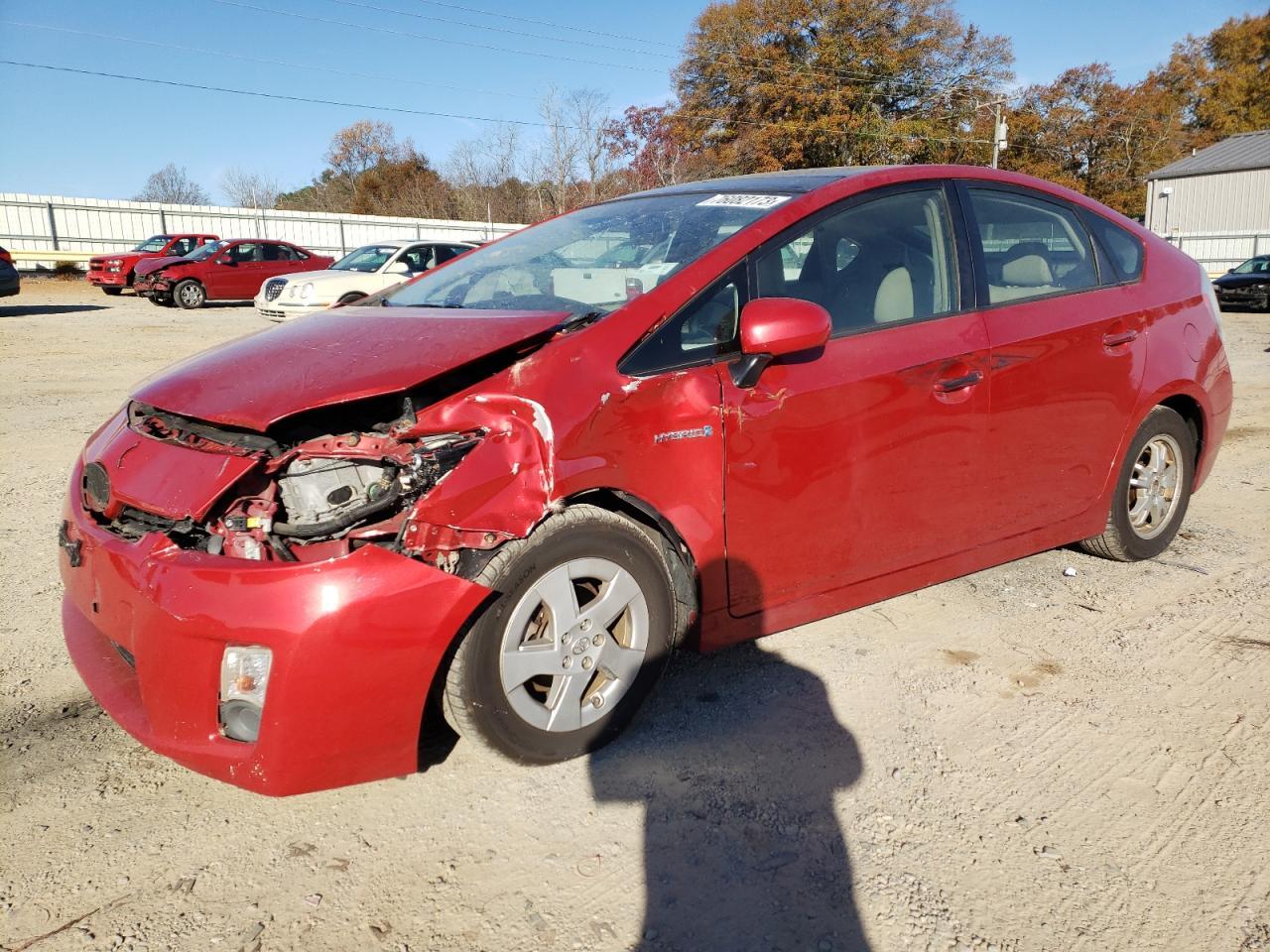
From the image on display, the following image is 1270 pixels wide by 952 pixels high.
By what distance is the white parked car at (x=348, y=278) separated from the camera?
1550cm

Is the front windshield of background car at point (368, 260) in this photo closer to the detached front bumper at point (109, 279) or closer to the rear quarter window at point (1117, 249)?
the detached front bumper at point (109, 279)

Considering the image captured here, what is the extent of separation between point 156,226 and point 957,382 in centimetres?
3548

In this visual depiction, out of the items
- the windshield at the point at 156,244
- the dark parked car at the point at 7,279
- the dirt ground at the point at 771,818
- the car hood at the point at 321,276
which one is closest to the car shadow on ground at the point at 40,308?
the dark parked car at the point at 7,279

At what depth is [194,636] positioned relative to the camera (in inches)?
90.0

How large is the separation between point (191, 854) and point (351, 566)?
863 millimetres

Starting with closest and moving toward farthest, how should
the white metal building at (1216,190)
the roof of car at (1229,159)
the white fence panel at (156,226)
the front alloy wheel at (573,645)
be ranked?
the front alloy wheel at (573,645) → the white fence panel at (156,226) → the white metal building at (1216,190) → the roof of car at (1229,159)

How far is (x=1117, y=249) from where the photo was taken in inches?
163

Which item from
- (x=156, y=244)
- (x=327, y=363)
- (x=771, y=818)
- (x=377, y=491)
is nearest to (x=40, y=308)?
(x=156, y=244)

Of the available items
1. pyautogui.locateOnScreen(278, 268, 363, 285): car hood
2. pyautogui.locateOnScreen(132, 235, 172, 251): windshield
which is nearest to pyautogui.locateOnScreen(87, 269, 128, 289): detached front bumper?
pyautogui.locateOnScreen(132, 235, 172, 251): windshield

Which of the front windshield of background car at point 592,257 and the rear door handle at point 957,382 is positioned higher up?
the front windshield of background car at point 592,257

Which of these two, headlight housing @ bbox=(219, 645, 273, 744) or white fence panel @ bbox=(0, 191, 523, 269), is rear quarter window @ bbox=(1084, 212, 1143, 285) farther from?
white fence panel @ bbox=(0, 191, 523, 269)

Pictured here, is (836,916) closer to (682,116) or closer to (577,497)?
(577,497)

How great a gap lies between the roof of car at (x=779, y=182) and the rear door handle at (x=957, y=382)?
809mm

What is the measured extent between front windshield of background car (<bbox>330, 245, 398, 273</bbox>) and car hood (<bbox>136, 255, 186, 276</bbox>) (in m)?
6.74
